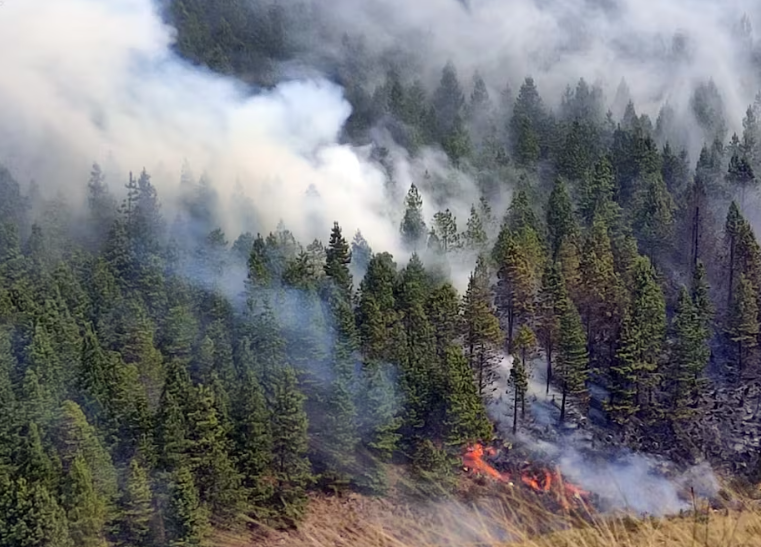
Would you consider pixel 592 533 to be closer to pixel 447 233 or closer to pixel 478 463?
pixel 478 463

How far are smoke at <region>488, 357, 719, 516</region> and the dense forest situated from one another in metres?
1.59

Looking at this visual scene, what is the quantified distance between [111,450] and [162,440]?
2.60 metres

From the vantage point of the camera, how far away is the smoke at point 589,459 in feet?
171

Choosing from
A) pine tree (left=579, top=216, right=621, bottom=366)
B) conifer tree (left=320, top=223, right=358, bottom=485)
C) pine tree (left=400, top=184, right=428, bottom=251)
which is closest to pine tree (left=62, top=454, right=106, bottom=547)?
conifer tree (left=320, top=223, right=358, bottom=485)

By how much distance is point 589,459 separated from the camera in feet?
185

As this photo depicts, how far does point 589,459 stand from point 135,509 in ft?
99.2

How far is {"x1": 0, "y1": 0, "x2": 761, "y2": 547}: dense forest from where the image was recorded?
136 ft

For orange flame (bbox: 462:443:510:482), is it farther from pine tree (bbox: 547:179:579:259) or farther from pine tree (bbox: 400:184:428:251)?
pine tree (bbox: 400:184:428:251)

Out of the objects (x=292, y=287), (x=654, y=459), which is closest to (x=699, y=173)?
(x=654, y=459)

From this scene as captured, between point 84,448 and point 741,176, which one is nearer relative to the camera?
point 84,448

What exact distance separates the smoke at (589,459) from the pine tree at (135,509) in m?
25.7

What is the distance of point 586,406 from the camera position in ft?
195

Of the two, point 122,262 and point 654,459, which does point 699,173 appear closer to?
point 654,459

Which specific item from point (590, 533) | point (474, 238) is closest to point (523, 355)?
point (474, 238)
